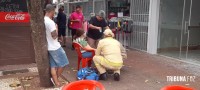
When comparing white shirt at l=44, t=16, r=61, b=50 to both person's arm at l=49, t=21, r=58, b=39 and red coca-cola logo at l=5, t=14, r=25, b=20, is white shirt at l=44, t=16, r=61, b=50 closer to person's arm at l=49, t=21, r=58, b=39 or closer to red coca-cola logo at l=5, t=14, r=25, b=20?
person's arm at l=49, t=21, r=58, b=39

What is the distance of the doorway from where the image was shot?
9414mm

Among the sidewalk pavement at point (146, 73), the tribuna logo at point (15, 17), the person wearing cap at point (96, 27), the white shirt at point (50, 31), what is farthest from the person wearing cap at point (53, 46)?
the tribuna logo at point (15, 17)

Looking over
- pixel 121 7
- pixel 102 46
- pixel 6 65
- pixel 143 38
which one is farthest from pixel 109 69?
pixel 121 7

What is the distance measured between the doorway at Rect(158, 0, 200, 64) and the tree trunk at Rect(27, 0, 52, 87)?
5.48 meters

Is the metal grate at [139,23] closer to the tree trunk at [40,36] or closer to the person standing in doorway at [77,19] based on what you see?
the person standing in doorway at [77,19]

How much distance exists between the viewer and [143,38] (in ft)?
33.0

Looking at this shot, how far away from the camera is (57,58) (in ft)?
17.5

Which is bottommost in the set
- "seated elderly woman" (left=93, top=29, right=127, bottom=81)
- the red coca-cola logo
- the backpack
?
the backpack

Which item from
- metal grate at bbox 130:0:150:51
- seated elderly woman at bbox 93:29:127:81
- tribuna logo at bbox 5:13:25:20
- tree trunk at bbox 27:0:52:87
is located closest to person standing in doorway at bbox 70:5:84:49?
metal grate at bbox 130:0:150:51

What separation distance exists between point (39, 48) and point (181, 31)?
605 centimetres

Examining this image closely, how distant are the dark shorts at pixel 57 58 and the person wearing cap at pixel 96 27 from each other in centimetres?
236

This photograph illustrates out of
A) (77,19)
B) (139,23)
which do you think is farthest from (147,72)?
(77,19)

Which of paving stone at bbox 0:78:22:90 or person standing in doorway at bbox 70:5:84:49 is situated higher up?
person standing in doorway at bbox 70:5:84:49

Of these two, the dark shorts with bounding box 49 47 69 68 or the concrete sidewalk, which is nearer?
the dark shorts with bounding box 49 47 69 68
